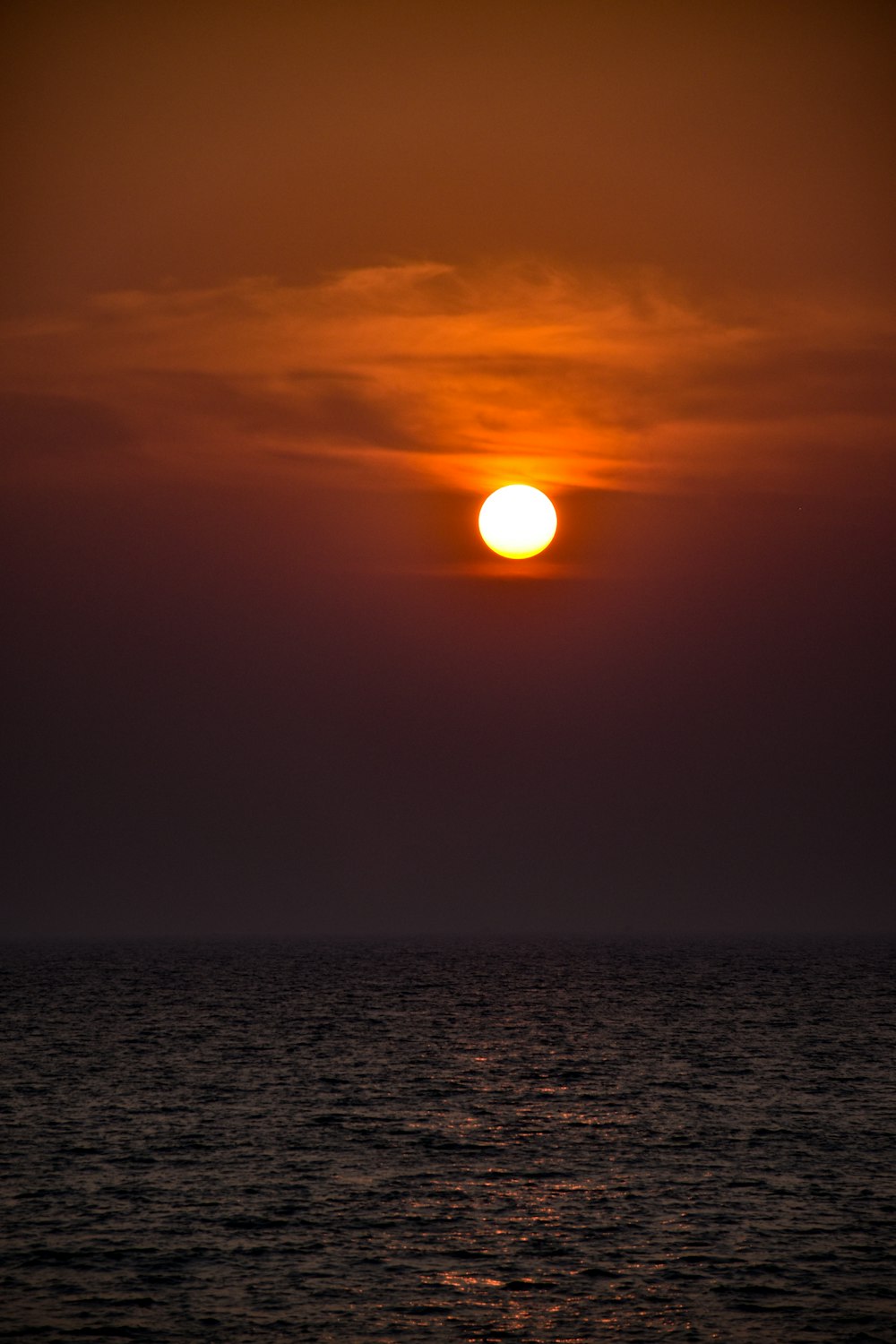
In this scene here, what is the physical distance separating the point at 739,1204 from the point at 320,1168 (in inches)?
577

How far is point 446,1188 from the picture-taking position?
4562cm

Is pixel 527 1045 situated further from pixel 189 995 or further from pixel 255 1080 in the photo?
pixel 189 995

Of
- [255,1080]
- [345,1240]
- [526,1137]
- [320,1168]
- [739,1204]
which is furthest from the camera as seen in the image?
[255,1080]

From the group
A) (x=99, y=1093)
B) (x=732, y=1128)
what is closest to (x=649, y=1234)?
(x=732, y=1128)

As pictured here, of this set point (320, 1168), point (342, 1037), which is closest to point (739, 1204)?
point (320, 1168)

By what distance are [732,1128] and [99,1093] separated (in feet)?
98.2

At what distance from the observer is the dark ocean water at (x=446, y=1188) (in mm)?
32844

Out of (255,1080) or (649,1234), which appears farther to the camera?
(255,1080)

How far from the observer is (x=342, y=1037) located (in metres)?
94.9

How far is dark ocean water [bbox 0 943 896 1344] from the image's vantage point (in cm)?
3284

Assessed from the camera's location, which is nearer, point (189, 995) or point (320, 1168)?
point (320, 1168)

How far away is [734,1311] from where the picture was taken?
32.8 metres

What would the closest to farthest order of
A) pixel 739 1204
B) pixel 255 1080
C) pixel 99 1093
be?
pixel 739 1204 → pixel 99 1093 → pixel 255 1080

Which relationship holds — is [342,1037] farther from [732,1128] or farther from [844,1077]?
[732,1128]
